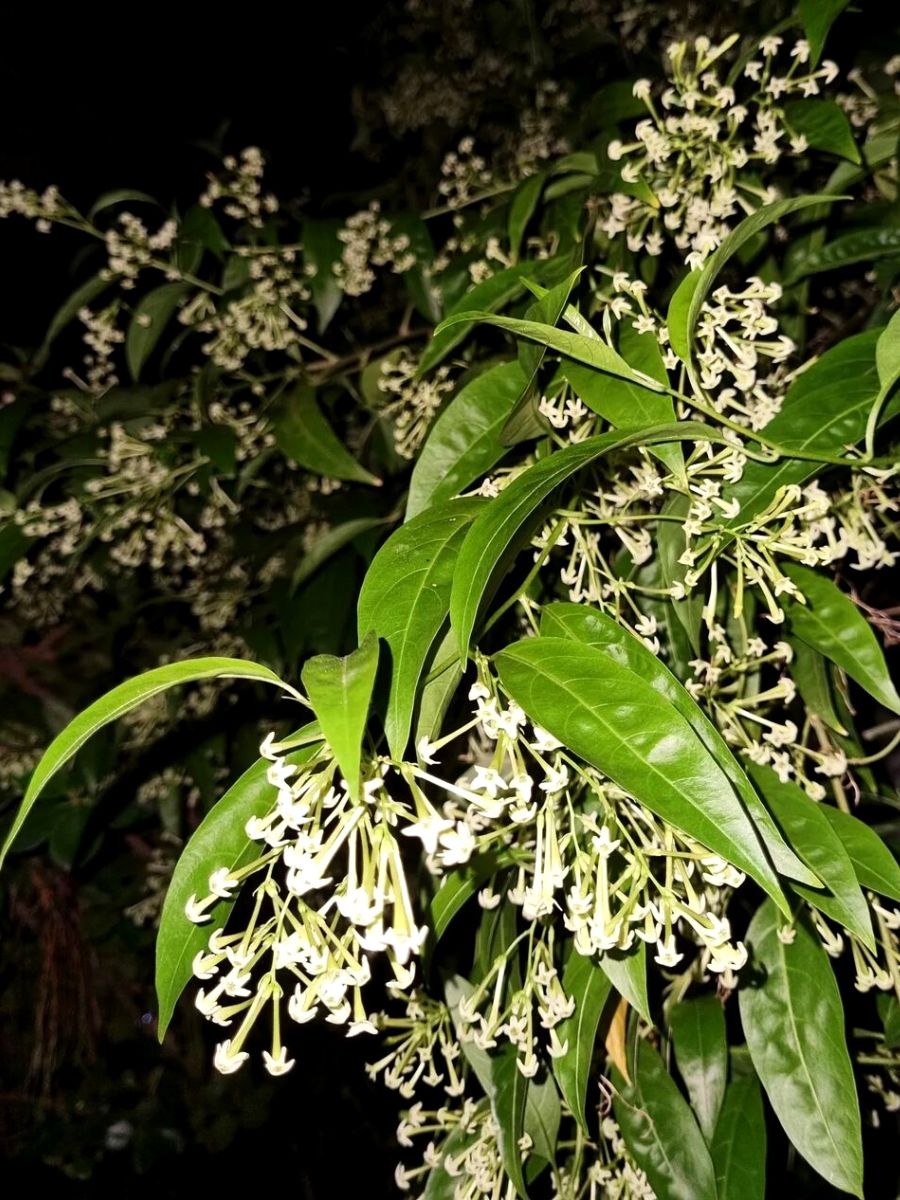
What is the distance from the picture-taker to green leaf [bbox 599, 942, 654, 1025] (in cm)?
56

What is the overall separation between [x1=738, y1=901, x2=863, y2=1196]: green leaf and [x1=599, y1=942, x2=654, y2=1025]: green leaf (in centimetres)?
16

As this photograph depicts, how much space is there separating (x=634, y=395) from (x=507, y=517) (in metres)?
0.16

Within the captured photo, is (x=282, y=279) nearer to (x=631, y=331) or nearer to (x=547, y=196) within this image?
(x=547, y=196)

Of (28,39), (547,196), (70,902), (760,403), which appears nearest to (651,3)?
(547,196)

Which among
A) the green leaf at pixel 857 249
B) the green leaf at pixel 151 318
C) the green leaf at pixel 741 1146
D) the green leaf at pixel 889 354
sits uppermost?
the green leaf at pixel 151 318

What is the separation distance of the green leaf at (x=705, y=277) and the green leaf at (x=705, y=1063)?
1.83 feet

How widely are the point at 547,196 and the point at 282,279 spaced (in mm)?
408

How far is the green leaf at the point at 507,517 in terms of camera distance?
42 centimetres

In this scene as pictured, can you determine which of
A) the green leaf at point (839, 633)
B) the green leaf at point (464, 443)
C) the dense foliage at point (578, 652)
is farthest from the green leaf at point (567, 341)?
the green leaf at point (839, 633)

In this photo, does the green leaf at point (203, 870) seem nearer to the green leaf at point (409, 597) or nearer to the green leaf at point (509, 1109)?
the green leaf at point (409, 597)

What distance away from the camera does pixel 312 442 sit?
1.03 meters

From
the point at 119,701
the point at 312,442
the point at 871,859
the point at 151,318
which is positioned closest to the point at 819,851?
Answer: the point at 871,859

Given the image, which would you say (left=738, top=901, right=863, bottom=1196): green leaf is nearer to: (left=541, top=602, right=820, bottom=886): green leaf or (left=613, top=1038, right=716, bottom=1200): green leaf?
(left=613, top=1038, right=716, bottom=1200): green leaf

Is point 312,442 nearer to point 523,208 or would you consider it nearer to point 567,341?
point 523,208
